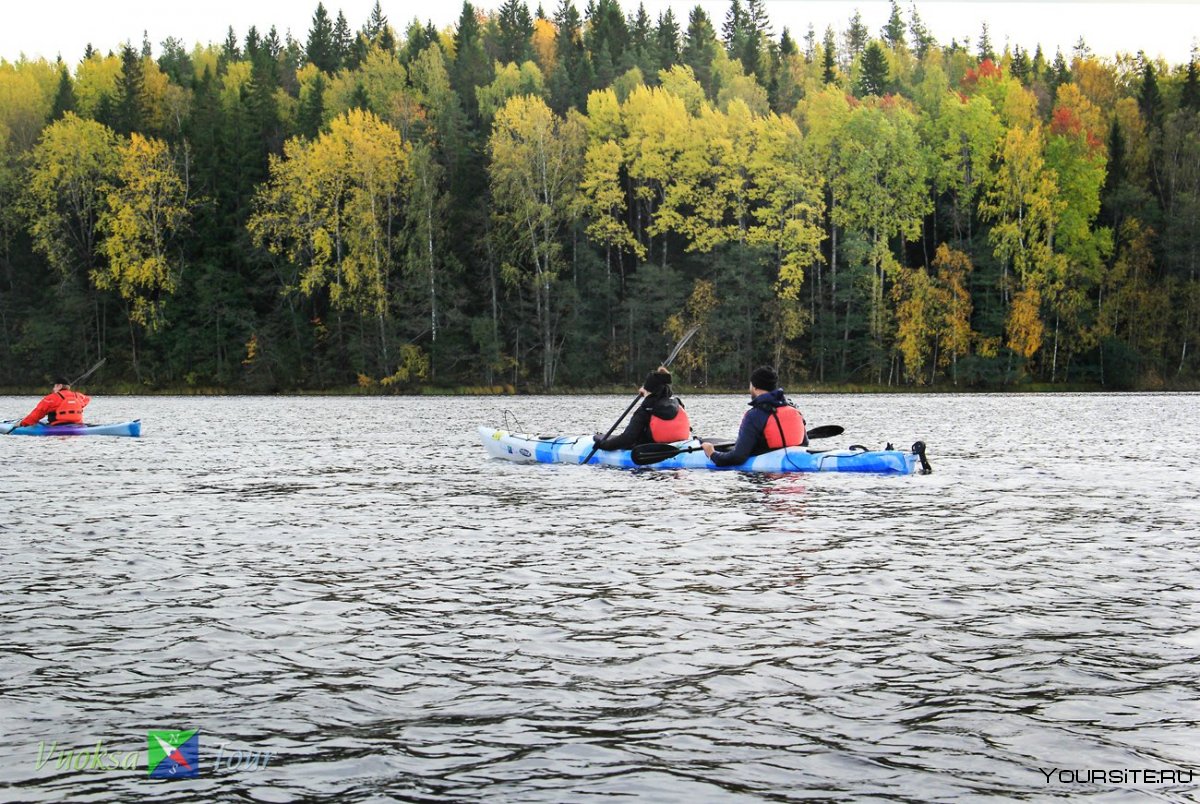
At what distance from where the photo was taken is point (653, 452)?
18.5 metres

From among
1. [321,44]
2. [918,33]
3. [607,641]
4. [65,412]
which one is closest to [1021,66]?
[918,33]

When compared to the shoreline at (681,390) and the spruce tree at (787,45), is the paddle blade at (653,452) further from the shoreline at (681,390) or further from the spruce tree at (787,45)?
the spruce tree at (787,45)

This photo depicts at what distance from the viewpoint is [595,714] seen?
20.2 ft

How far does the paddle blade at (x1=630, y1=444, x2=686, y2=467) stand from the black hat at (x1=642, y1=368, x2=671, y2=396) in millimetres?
828

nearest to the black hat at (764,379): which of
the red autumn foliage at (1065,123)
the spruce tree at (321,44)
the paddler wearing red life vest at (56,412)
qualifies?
the paddler wearing red life vest at (56,412)

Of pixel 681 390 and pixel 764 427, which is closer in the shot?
pixel 764 427

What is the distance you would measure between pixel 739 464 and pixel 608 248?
137ft

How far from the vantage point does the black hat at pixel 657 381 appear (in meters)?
18.1

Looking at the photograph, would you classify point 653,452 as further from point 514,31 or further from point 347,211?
point 514,31

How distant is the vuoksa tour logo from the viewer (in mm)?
5383

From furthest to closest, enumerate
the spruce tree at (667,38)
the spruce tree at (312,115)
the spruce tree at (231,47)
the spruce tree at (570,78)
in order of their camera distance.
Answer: the spruce tree at (231,47)
the spruce tree at (667,38)
the spruce tree at (570,78)
the spruce tree at (312,115)

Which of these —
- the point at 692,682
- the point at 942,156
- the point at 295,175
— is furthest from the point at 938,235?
the point at 692,682

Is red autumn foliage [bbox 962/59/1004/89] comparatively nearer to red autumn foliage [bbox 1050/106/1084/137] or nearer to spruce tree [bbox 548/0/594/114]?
red autumn foliage [bbox 1050/106/1084/137]

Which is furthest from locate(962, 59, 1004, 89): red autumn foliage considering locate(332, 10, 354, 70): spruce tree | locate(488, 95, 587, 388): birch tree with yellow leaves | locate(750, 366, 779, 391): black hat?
locate(750, 366, 779, 391): black hat
